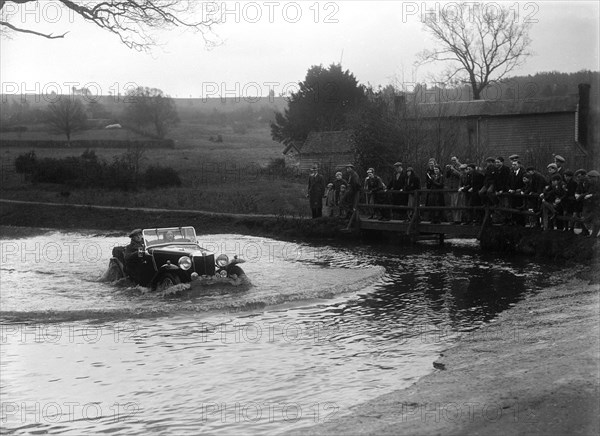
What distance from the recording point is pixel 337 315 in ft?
50.9

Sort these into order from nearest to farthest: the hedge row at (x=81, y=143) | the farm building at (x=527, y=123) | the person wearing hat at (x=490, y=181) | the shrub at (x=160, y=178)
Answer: the person wearing hat at (x=490, y=181) < the shrub at (x=160, y=178) < the farm building at (x=527, y=123) < the hedge row at (x=81, y=143)

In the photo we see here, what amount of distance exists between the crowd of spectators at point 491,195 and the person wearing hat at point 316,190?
0.12 ft

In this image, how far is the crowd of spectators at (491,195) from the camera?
66.7ft

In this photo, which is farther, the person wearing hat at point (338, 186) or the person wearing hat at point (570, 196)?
the person wearing hat at point (338, 186)

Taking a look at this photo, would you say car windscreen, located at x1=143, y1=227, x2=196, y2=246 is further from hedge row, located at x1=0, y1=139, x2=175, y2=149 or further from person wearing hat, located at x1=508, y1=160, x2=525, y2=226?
hedge row, located at x1=0, y1=139, x2=175, y2=149

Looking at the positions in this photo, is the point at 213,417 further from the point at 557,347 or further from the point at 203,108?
the point at 203,108

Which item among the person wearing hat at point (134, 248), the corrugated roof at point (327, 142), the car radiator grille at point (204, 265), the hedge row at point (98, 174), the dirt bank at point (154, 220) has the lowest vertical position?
the dirt bank at point (154, 220)

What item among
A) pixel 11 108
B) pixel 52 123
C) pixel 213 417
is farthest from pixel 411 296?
pixel 11 108

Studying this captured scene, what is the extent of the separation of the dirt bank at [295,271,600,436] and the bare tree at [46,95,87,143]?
2439 inches

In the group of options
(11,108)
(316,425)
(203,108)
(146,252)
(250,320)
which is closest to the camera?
(316,425)

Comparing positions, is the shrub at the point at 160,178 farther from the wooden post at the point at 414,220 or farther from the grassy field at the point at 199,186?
the wooden post at the point at 414,220

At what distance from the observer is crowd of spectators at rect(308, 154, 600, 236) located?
20.3m

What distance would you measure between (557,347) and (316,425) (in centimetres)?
393

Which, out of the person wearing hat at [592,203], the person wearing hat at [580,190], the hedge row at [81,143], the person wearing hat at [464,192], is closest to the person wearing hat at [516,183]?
the person wearing hat at [464,192]
